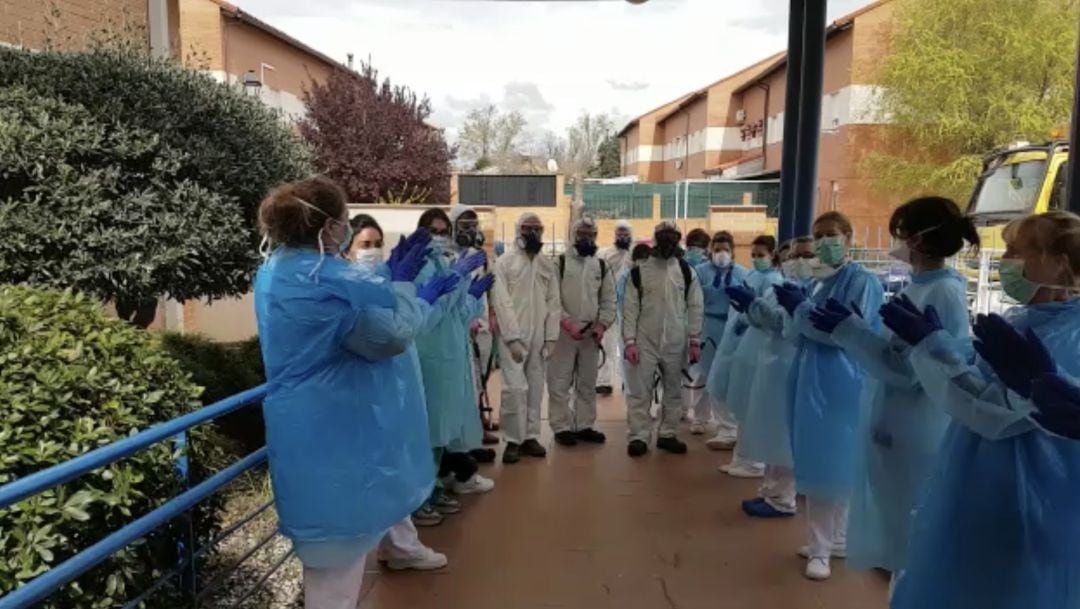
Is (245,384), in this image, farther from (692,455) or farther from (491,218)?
(491,218)

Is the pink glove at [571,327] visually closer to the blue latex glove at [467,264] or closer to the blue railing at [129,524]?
the blue latex glove at [467,264]

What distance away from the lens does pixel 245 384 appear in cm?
500

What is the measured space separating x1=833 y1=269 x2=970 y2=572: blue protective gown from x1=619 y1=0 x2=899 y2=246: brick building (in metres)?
7.94

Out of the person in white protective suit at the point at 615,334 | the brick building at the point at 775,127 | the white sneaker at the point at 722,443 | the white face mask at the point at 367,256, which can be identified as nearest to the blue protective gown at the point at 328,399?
the white face mask at the point at 367,256

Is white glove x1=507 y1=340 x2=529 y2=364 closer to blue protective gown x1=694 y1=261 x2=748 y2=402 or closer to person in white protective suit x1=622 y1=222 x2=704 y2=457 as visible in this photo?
person in white protective suit x1=622 y1=222 x2=704 y2=457

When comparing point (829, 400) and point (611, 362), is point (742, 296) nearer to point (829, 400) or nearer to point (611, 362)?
point (829, 400)

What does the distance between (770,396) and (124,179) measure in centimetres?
382

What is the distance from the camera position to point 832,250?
3.60 m

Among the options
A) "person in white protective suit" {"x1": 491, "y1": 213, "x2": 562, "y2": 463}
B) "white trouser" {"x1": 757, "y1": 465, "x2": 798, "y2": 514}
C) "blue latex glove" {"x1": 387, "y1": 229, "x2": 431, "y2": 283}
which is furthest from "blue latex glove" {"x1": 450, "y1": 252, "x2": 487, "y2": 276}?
"white trouser" {"x1": 757, "y1": 465, "x2": 798, "y2": 514}

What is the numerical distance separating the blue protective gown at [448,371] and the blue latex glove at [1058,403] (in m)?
2.73

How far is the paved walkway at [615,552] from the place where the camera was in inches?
131

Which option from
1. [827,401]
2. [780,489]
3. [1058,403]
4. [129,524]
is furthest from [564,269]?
[1058,403]

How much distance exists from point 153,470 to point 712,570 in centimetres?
244

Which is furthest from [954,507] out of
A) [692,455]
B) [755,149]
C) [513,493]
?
[755,149]
